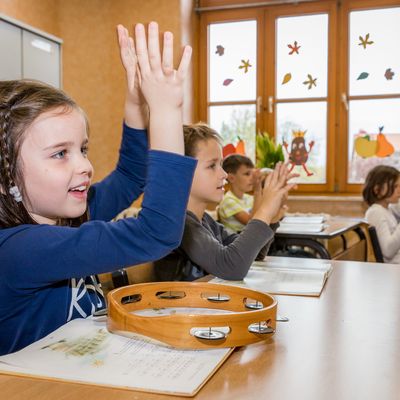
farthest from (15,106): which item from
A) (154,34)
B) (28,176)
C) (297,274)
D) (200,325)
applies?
(297,274)

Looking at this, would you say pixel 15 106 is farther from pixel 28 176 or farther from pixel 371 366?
pixel 371 366

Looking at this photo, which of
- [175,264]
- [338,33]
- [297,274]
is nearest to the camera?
[297,274]

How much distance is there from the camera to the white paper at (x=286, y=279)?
116 cm

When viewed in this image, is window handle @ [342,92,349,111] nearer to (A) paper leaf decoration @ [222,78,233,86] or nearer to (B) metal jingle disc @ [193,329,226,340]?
(A) paper leaf decoration @ [222,78,233,86]

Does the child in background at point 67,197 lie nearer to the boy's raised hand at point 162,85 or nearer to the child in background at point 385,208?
the boy's raised hand at point 162,85

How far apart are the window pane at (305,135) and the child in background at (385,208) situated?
1.50 metres

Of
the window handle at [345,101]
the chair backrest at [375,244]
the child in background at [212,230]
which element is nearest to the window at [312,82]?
the window handle at [345,101]

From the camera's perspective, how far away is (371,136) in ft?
16.3

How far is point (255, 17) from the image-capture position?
523cm

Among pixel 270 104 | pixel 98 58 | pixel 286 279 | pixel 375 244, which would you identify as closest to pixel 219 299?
pixel 286 279

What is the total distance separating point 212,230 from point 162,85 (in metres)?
1.15

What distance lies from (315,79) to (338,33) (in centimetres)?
47

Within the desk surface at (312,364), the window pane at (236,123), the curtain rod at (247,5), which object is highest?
the curtain rod at (247,5)

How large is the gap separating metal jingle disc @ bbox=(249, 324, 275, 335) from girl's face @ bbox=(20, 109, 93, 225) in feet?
1.18
